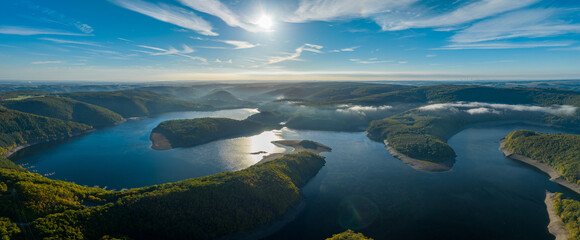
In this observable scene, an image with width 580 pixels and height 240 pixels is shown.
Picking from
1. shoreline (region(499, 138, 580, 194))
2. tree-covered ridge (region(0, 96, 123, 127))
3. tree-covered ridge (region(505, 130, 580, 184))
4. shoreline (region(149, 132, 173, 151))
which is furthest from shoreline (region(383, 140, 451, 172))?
tree-covered ridge (region(0, 96, 123, 127))

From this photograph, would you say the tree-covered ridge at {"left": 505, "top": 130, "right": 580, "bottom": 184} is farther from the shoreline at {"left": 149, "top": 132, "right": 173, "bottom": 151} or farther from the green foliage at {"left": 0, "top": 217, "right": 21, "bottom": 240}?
the shoreline at {"left": 149, "top": 132, "right": 173, "bottom": 151}

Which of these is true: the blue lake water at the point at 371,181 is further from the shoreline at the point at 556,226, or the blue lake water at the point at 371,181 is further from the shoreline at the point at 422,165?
the shoreline at the point at 422,165

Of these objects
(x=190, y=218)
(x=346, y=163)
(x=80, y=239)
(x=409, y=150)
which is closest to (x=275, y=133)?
(x=346, y=163)

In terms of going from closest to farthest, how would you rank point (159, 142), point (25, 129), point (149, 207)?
point (149, 207), point (25, 129), point (159, 142)

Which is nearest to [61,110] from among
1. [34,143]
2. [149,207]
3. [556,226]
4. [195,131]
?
[34,143]

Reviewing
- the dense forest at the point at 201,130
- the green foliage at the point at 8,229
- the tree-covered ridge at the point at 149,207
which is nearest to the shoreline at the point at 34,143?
the dense forest at the point at 201,130

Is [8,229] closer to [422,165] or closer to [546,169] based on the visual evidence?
[422,165]
